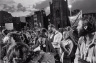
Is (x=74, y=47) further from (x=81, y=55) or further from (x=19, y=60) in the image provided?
(x=19, y=60)

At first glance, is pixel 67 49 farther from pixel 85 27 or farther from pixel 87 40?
pixel 85 27

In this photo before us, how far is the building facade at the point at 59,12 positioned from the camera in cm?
2517

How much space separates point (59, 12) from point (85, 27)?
2393 centimetres

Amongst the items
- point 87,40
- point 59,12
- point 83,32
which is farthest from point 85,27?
point 59,12

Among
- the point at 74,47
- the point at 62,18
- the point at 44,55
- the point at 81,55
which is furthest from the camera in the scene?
the point at 62,18

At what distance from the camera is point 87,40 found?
2453mm

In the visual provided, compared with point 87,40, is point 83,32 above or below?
above

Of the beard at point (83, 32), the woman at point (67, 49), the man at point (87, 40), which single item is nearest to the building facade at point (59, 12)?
the woman at point (67, 49)

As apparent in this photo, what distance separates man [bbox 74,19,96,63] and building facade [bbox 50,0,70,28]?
883 inches

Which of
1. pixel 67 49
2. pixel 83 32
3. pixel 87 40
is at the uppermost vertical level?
pixel 83 32

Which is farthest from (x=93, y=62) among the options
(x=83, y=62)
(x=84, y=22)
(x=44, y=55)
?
(x=44, y=55)

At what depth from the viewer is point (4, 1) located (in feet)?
19.5

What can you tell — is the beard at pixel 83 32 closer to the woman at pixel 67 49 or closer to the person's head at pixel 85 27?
the person's head at pixel 85 27

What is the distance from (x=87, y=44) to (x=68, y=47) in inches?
62.7
